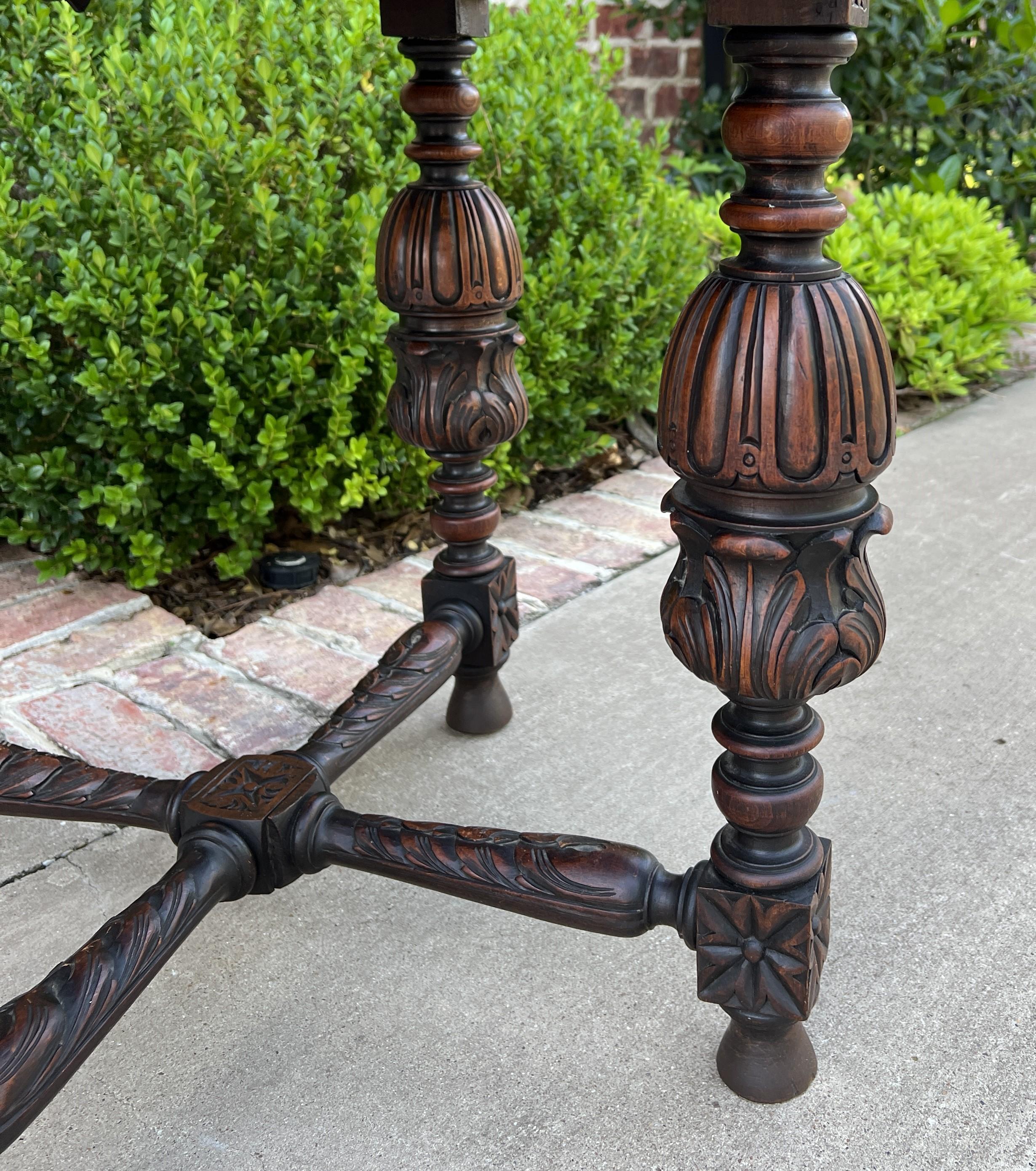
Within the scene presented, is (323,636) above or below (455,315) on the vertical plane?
below

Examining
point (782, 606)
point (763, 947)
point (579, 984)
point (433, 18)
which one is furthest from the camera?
point (433, 18)

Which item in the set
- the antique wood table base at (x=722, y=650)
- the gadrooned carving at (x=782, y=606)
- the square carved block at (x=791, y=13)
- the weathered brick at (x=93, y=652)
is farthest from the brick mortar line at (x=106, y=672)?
the square carved block at (x=791, y=13)

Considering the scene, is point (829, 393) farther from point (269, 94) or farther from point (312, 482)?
point (269, 94)

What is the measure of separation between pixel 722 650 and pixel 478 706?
766mm

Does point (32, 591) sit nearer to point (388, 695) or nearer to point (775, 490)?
point (388, 695)

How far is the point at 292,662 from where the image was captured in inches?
73.5

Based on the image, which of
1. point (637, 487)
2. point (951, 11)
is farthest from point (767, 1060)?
point (951, 11)

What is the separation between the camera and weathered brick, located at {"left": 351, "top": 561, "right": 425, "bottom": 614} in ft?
6.90

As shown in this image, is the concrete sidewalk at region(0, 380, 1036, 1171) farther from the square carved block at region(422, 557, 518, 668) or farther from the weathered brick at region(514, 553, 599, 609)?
the weathered brick at region(514, 553, 599, 609)

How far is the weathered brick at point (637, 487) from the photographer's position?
2.60 meters

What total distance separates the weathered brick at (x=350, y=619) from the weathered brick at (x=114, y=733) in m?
0.36

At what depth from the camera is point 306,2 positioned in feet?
7.59

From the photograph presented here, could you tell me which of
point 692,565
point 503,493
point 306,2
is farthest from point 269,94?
point 692,565

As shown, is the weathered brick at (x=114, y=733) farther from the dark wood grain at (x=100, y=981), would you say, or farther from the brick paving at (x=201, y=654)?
the dark wood grain at (x=100, y=981)
